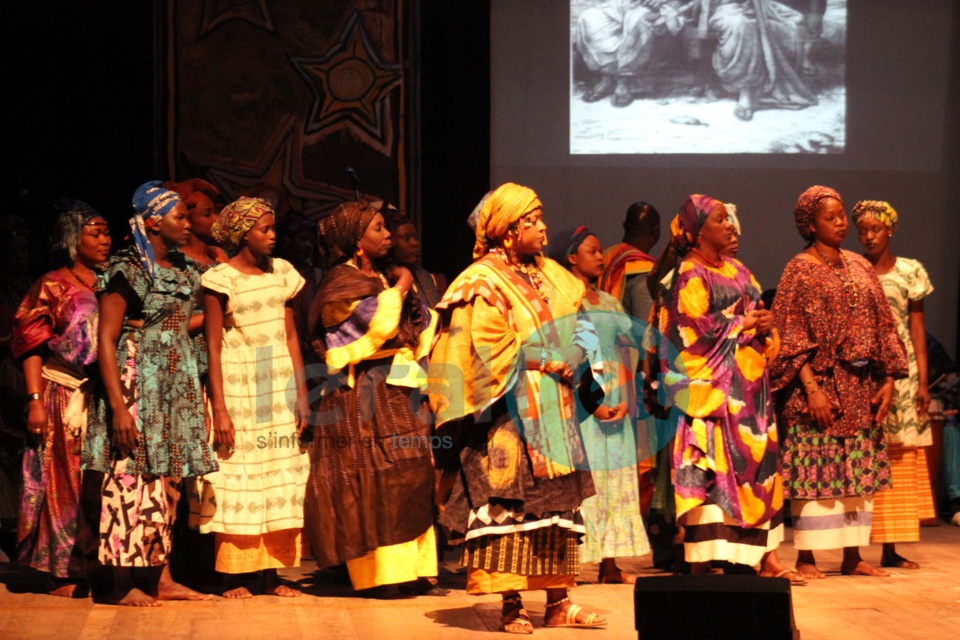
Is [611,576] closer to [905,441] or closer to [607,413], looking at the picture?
[607,413]

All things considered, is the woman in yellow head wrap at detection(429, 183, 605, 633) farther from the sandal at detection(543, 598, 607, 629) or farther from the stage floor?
the stage floor

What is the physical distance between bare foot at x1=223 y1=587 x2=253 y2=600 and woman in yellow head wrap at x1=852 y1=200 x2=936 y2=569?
2.74 meters

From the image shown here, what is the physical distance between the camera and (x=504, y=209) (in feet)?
15.9

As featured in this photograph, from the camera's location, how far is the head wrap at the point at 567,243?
5.96 meters

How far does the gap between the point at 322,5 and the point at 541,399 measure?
172 inches

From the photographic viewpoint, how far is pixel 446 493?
4906 mm

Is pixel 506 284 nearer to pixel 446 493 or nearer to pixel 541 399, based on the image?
pixel 541 399

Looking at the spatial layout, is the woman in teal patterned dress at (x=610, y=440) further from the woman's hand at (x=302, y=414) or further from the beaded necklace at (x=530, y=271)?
the woman's hand at (x=302, y=414)

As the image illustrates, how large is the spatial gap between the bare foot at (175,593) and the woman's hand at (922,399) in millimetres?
3290

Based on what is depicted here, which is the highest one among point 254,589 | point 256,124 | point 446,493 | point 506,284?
point 256,124

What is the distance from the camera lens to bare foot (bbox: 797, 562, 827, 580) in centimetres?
583

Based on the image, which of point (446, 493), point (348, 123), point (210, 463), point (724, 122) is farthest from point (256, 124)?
point (446, 493)

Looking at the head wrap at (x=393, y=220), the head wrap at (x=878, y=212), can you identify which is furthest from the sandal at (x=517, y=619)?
the head wrap at (x=878, y=212)

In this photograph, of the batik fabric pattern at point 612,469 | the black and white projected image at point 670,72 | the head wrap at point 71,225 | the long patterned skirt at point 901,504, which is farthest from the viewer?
the black and white projected image at point 670,72
